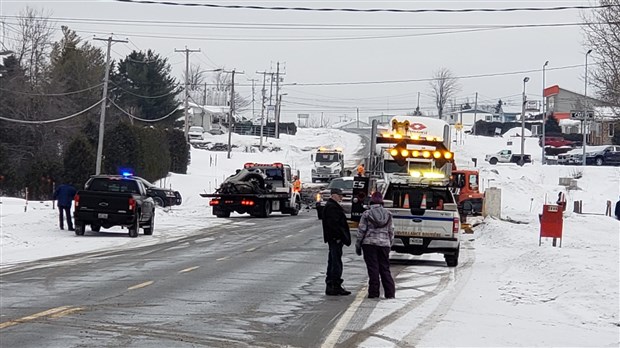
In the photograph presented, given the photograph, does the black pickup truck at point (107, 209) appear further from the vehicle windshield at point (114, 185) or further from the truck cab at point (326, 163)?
the truck cab at point (326, 163)

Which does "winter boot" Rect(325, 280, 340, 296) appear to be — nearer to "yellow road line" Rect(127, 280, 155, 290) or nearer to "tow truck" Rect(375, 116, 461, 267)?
"yellow road line" Rect(127, 280, 155, 290)

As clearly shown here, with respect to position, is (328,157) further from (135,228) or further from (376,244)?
(376,244)

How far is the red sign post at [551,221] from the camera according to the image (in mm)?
25109

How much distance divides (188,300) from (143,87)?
80881 millimetres

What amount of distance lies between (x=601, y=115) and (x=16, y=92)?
39.4m

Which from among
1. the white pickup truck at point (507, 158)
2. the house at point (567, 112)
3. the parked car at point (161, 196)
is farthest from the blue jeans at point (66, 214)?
the house at point (567, 112)

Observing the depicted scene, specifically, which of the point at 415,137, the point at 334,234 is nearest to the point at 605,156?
the point at 415,137

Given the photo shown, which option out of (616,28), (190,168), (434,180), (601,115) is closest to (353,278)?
(434,180)

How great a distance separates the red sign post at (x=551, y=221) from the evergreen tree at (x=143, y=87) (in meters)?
70.7

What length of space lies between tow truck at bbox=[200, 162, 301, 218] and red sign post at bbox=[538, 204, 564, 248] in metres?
20.7

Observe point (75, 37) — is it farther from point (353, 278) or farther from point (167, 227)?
point (353, 278)

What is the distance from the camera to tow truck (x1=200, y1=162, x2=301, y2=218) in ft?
145

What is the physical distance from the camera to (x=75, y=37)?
315 feet

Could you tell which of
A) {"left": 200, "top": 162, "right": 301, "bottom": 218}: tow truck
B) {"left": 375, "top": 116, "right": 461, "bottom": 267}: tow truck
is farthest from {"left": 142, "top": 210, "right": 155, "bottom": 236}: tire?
{"left": 375, "top": 116, "right": 461, "bottom": 267}: tow truck
